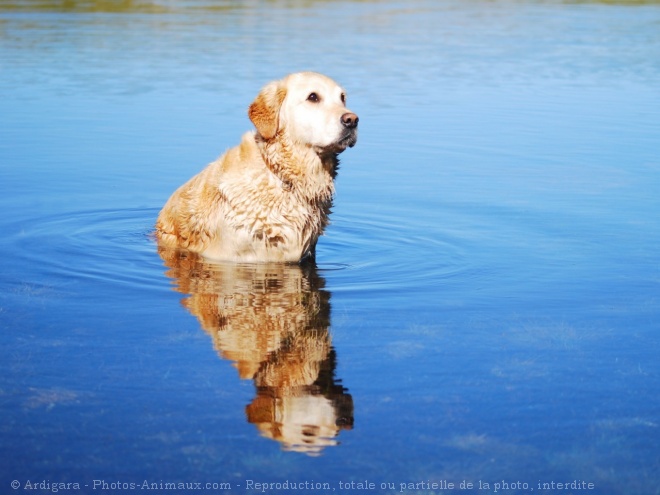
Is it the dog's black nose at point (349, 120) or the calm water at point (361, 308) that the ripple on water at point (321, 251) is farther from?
the dog's black nose at point (349, 120)

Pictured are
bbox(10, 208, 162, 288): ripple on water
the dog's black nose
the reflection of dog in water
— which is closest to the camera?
the reflection of dog in water

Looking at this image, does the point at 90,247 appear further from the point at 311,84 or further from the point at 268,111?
the point at 311,84

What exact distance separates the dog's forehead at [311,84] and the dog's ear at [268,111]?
0.34 ft

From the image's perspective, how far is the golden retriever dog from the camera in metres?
8.31

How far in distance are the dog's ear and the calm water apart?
3.55 ft

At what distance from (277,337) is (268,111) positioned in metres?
2.42

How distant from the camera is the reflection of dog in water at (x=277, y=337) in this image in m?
5.23

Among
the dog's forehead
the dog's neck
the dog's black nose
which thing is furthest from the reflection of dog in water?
the dog's forehead

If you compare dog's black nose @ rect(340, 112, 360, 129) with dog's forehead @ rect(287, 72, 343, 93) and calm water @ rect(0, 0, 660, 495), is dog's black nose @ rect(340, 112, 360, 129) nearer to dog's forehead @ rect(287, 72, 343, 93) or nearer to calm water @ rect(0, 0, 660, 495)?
dog's forehead @ rect(287, 72, 343, 93)

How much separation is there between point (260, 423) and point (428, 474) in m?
0.89

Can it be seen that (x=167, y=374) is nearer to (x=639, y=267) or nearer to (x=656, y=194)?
(x=639, y=267)

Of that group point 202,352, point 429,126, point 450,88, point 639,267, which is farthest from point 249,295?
point 450,88

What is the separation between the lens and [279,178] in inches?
335

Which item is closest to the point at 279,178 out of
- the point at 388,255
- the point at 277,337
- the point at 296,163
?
the point at 296,163
